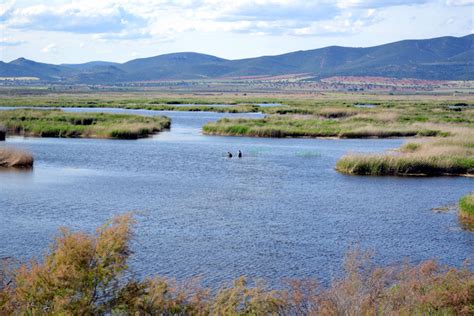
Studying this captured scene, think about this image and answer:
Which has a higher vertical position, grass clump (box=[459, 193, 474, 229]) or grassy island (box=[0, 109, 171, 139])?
grass clump (box=[459, 193, 474, 229])

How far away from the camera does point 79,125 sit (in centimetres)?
6141

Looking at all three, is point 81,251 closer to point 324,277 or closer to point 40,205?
point 324,277

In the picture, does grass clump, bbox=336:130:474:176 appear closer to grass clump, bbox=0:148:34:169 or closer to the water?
the water

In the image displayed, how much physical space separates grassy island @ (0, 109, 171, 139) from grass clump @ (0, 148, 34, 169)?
18609mm

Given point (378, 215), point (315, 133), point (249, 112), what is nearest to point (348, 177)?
point (378, 215)

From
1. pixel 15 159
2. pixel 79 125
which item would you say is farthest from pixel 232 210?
Result: pixel 79 125

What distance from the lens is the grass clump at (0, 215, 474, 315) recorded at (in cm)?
1204

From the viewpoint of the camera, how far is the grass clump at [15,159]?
129ft

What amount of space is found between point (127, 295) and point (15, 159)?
28662mm

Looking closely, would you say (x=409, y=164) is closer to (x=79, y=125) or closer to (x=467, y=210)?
(x=467, y=210)

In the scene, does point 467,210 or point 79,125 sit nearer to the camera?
point 467,210

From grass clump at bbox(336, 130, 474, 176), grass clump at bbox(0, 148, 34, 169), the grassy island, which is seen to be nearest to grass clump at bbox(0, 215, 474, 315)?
grass clump at bbox(336, 130, 474, 176)

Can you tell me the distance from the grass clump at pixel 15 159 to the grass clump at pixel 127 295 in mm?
26950

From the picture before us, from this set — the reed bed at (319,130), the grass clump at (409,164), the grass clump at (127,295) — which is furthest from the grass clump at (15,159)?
the grass clump at (127,295)
